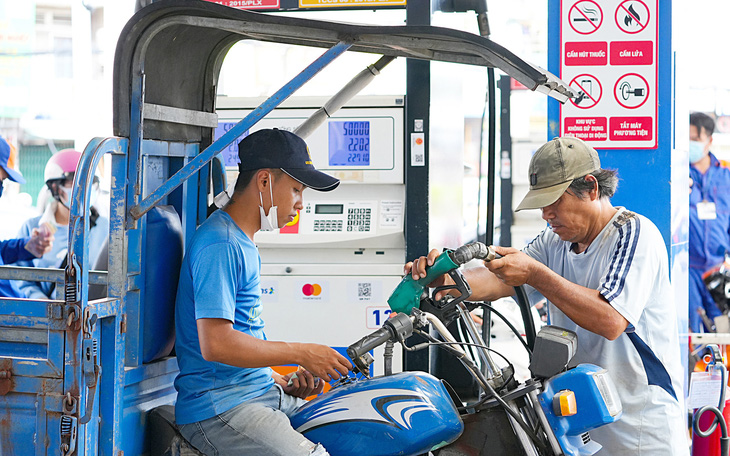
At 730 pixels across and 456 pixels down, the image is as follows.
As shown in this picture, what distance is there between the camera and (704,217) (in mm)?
7496

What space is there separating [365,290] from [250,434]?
8.36 ft

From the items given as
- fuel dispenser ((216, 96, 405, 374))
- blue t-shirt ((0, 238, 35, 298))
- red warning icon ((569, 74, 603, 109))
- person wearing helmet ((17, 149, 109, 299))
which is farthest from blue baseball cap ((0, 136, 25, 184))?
red warning icon ((569, 74, 603, 109))

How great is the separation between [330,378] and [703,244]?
6.07 metres

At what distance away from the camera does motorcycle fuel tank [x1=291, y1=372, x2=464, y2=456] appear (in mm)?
2387

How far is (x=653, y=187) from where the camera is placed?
3926 millimetres

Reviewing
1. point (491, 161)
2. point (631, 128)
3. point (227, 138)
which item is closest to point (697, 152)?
point (491, 161)

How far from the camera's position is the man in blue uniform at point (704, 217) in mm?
7383

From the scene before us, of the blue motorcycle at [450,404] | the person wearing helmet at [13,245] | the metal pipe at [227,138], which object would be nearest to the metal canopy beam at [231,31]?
the metal pipe at [227,138]

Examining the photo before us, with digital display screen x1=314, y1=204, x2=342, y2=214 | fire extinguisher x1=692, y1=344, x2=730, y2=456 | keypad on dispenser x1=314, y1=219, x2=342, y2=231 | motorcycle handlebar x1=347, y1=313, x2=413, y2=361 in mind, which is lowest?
fire extinguisher x1=692, y1=344, x2=730, y2=456

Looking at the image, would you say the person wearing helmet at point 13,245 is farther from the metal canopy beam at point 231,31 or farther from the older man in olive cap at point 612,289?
the older man in olive cap at point 612,289

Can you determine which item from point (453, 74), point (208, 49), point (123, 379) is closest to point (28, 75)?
Answer: point (453, 74)

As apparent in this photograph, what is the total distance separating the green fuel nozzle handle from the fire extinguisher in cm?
221

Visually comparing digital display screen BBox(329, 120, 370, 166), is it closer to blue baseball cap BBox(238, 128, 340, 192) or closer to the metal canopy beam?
the metal canopy beam

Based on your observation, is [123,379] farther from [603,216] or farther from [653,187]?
[653,187]
